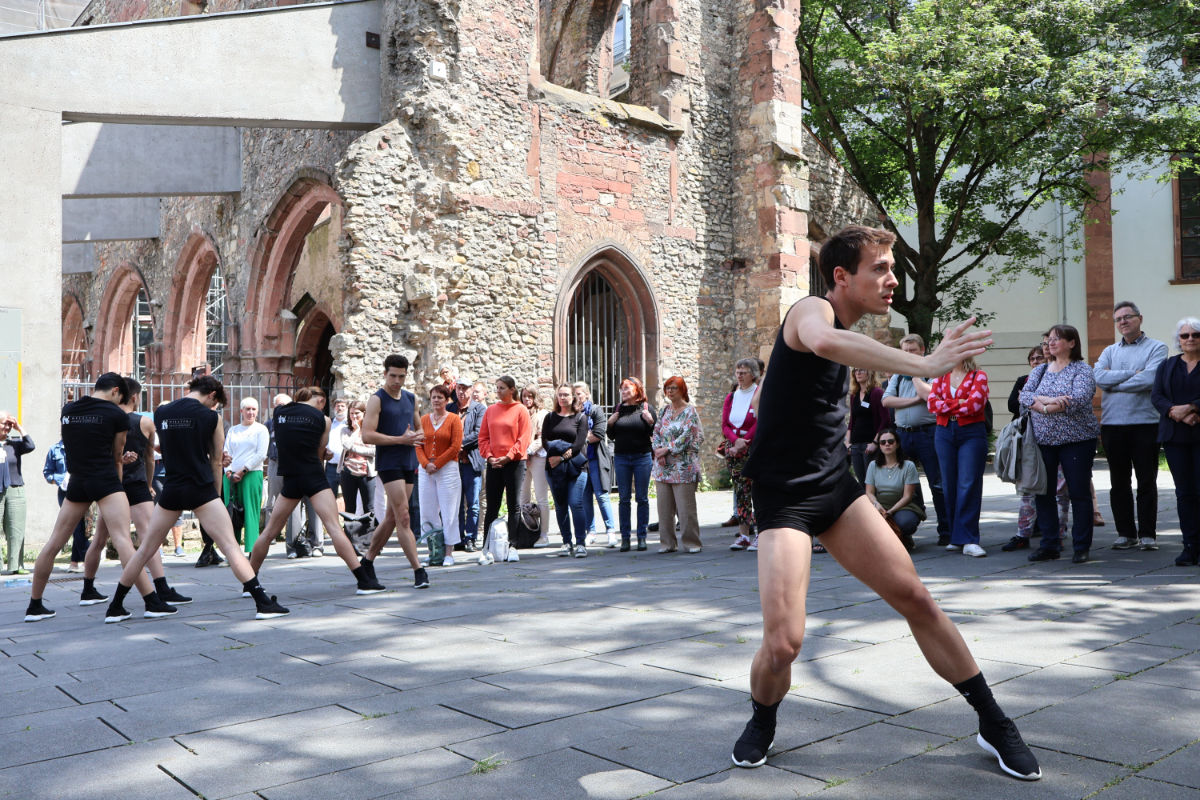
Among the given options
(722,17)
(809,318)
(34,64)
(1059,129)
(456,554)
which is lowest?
(456,554)

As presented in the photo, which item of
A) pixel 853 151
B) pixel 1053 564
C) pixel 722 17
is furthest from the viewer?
pixel 853 151

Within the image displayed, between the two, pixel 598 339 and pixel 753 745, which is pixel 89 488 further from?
pixel 598 339

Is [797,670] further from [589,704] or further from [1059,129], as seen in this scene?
[1059,129]

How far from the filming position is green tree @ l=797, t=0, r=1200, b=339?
56.9 feet

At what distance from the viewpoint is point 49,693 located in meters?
4.32

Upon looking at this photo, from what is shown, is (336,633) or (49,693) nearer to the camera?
(49,693)

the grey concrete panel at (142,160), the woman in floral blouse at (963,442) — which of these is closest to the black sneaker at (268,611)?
the woman in floral blouse at (963,442)

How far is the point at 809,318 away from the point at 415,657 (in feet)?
9.48

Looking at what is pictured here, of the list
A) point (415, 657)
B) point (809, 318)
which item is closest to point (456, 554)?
point (415, 657)

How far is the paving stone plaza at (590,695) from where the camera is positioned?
3014 mm

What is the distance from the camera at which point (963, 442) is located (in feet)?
25.7

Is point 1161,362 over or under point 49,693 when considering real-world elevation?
over

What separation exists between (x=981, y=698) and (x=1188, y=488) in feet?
16.2

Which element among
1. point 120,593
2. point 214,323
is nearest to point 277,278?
point 214,323
